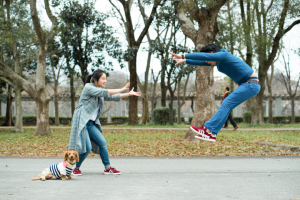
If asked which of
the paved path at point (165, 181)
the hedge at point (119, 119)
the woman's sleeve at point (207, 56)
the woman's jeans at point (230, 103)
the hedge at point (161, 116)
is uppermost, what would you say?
the woman's sleeve at point (207, 56)

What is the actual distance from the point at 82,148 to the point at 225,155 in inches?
201

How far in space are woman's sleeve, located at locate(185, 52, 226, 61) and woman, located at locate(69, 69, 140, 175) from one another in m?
1.22

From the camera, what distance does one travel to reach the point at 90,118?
5.52m

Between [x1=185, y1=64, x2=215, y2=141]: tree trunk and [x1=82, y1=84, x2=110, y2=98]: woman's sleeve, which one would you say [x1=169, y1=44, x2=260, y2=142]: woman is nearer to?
[x1=82, y1=84, x2=110, y2=98]: woman's sleeve

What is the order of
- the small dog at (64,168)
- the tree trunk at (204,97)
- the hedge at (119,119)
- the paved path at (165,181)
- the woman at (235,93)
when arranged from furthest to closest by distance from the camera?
the hedge at (119,119) → the tree trunk at (204,97) → the small dog at (64,168) → the woman at (235,93) → the paved path at (165,181)

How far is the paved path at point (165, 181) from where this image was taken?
167 inches

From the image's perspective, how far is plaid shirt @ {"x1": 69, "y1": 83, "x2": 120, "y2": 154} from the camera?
534 cm

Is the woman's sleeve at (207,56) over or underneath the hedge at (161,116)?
over

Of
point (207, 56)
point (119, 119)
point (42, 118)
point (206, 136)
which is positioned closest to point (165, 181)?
point (206, 136)

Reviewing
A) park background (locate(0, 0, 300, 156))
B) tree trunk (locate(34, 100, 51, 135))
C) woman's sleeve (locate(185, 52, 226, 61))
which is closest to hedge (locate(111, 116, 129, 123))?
park background (locate(0, 0, 300, 156))

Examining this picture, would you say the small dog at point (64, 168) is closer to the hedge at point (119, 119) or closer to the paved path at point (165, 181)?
the paved path at point (165, 181)

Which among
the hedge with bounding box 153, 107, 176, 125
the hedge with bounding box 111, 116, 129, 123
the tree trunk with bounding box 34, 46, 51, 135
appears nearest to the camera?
the tree trunk with bounding box 34, 46, 51, 135

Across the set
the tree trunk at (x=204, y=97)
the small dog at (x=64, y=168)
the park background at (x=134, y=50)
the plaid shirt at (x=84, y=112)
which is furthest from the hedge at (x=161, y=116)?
the small dog at (x=64, y=168)

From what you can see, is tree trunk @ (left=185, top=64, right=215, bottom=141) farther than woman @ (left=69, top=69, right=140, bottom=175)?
Yes
